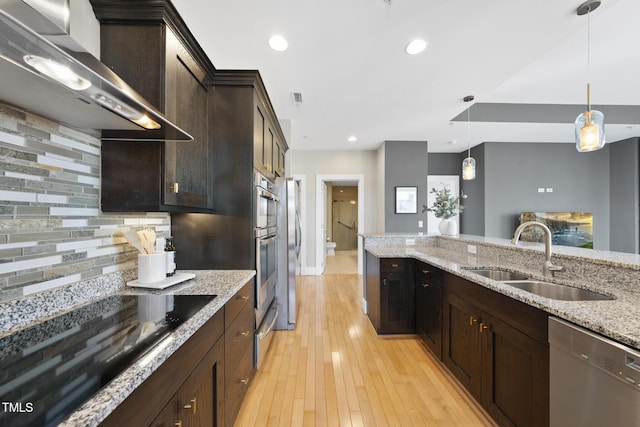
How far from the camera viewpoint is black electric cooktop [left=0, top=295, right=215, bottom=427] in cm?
50

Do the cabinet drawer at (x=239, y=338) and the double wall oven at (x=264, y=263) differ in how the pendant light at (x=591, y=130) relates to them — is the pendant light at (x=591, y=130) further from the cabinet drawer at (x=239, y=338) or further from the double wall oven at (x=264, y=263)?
the cabinet drawer at (x=239, y=338)

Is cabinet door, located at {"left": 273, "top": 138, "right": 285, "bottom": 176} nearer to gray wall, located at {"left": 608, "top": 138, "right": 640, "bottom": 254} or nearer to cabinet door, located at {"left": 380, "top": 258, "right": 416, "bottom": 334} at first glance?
cabinet door, located at {"left": 380, "top": 258, "right": 416, "bottom": 334}

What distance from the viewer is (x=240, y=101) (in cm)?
179

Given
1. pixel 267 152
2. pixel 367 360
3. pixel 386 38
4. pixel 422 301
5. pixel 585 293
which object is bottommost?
pixel 367 360

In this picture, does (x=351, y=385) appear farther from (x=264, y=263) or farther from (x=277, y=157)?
(x=277, y=157)

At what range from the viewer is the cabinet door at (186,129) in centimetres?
127

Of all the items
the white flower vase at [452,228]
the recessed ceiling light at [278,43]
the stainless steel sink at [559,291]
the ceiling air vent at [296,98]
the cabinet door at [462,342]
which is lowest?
the cabinet door at [462,342]

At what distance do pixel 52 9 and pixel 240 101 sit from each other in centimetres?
97

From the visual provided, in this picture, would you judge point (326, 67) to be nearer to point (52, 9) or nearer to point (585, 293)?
point (52, 9)

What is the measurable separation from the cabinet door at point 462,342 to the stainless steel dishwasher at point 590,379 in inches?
20.6

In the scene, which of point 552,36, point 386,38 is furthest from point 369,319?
point 552,36

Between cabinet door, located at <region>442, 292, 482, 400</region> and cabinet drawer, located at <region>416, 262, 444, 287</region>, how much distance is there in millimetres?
146

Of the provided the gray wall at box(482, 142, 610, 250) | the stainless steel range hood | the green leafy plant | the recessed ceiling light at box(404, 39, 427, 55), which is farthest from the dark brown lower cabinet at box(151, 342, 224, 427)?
the gray wall at box(482, 142, 610, 250)

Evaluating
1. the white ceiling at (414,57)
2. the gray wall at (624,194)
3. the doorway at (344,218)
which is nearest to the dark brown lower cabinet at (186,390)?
the white ceiling at (414,57)
